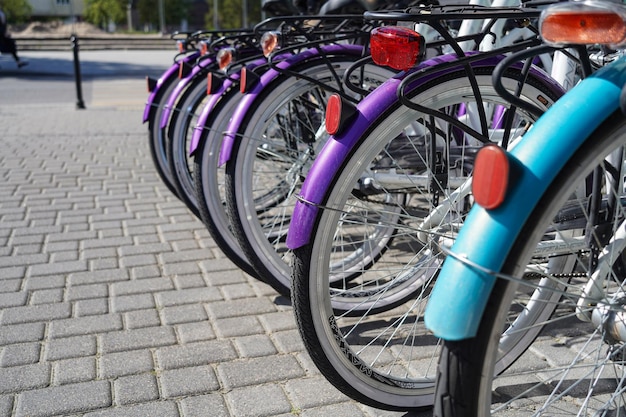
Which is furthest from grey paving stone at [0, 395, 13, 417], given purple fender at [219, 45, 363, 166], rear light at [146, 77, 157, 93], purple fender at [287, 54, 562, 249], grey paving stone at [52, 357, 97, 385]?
rear light at [146, 77, 157, 93]

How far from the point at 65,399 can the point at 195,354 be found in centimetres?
57

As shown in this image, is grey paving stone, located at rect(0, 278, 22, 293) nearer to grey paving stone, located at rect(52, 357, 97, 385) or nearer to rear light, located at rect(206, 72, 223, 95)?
grey paving stone, located at rect(52, 357, 97, 385)

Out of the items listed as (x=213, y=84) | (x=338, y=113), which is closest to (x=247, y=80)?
(x=213, y=84)

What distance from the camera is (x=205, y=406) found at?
258cm

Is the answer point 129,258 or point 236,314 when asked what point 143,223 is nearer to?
point 129,258

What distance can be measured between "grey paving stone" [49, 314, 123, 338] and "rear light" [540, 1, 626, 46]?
95.0 inches

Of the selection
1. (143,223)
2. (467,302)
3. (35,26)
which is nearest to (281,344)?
(467,302)

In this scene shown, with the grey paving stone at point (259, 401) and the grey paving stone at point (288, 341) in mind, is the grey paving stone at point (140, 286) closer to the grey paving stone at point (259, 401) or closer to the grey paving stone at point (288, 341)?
the grey paving stone at point (288, 341)

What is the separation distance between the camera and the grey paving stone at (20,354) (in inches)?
114

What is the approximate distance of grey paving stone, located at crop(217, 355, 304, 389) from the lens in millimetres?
2775

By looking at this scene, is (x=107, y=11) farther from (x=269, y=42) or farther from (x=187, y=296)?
(x=269, y=42)

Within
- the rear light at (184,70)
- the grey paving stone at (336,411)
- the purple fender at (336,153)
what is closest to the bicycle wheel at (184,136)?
the rear light at (184,70)

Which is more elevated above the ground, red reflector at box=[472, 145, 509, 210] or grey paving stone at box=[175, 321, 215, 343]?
red reflector at box=[472, 145, 509, 210]

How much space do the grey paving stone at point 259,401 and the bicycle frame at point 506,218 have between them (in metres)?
1.19
